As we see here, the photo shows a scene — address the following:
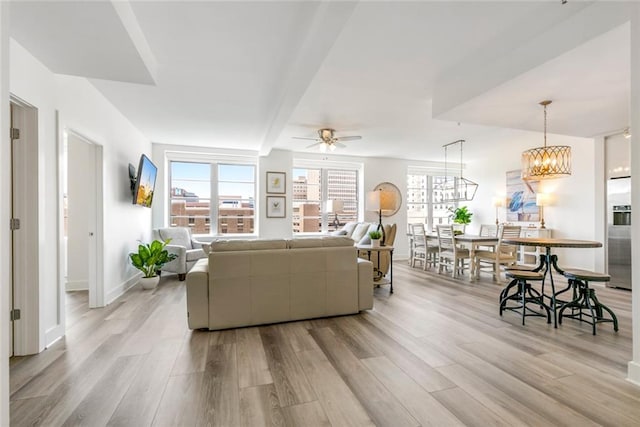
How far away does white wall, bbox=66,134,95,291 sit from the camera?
14.2 feet

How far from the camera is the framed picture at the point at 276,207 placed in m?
6.55

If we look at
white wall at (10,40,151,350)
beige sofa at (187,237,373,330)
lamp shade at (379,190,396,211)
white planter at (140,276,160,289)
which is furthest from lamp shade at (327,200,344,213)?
white wall at (10,40,151,350)

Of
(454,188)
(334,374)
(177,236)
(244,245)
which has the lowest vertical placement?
(334,374)

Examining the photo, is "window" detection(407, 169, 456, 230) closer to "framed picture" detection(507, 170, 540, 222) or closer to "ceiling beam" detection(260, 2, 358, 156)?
"framed picture" detection(507, 170, 540, 222)

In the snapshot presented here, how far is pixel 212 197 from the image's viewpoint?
6480 millimetres

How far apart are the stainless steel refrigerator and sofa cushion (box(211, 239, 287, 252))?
16.8 ft

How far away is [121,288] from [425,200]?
7.11m

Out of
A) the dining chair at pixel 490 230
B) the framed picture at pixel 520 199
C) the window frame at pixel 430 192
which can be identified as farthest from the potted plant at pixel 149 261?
the framed picture at pixel 520 199

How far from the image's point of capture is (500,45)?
2.54 m

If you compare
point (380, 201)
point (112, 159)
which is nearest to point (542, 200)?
point (380, 201)

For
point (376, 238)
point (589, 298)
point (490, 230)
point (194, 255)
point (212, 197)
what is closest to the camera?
point (589, 298)

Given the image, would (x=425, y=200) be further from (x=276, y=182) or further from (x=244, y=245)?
(x=244, y=245)

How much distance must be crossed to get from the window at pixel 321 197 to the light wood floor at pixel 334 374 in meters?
4.16

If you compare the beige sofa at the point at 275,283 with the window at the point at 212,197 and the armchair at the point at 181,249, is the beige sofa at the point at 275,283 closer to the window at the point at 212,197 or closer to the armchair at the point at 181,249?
the armchair at the point at 181,249
